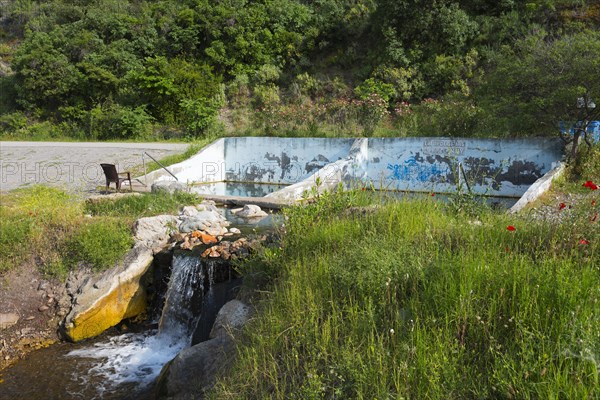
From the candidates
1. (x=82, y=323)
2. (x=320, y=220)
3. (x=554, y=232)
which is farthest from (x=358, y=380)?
(x=82, y=323)

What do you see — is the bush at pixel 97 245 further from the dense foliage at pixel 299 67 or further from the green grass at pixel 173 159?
the dense foliage at pixel 299 67

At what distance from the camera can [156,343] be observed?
6.75 metres

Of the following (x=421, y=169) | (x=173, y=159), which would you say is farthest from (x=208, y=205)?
(x=421, y=169)

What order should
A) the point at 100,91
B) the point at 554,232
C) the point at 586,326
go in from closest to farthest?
the point at 586,326, the point at 554,232, the point at 100,91

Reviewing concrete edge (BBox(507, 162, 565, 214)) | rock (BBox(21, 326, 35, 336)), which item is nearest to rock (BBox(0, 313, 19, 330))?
rock (BBox(21, 326, 35, 336))

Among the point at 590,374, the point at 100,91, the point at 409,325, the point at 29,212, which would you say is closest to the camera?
the point at 590,374

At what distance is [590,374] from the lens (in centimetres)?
210

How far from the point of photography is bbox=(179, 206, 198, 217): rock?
9.89 m

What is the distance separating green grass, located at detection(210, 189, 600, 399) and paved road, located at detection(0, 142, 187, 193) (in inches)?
426

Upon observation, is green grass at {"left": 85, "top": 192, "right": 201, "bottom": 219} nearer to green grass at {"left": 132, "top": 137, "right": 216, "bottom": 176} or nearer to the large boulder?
the large boulder

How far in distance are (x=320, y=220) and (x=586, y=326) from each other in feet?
10.3

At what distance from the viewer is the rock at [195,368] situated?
4273 mm

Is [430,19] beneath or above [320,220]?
above

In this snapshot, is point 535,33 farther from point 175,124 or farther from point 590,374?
point 590,374
